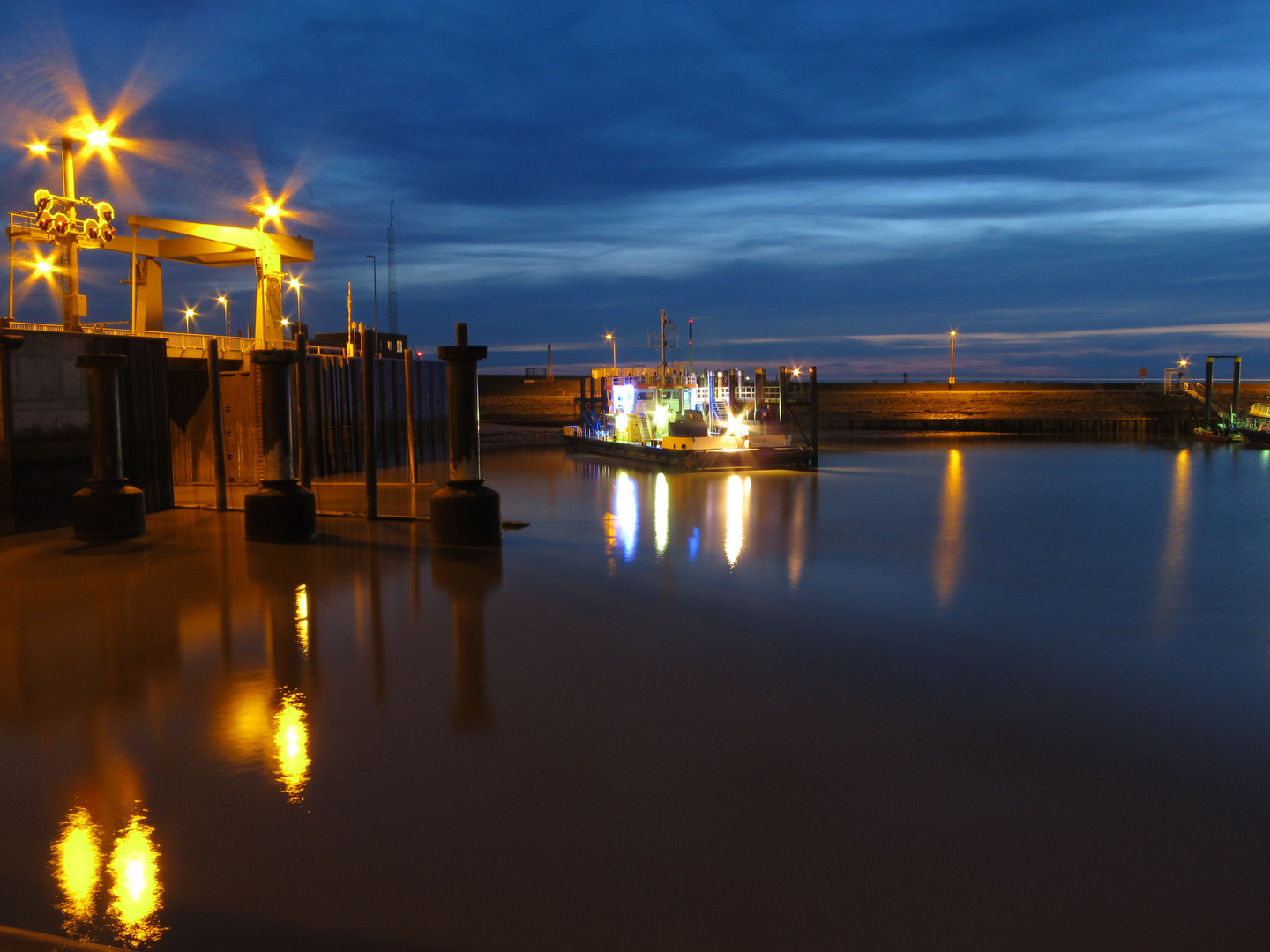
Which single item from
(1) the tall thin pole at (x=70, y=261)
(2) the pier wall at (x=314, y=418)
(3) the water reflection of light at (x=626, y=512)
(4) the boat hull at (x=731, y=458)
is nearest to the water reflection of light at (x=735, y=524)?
(3) the water reflection of light at (x=626, y=512)

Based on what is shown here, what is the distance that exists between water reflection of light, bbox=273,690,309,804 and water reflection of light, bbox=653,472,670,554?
9287 mm

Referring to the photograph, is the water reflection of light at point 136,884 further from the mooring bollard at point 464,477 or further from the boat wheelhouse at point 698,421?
the boat wheelhouse at point 698,421

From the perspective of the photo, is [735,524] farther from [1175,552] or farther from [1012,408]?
[1012,408]

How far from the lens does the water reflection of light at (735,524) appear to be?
54.0 ft

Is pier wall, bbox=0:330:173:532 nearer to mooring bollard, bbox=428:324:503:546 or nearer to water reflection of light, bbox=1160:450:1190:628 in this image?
mooring bollard, bbox=428:324:503:546

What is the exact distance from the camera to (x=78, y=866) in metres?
4.94

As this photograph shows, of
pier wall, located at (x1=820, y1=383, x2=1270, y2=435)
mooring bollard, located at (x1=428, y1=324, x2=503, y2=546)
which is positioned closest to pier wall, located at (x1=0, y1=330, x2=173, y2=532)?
mooring bollard, located at (x1=428, y1=324, x2=503, y2=546)

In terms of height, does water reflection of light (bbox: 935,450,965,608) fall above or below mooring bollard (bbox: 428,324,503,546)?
below

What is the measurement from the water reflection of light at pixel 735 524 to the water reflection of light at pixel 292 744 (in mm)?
8785

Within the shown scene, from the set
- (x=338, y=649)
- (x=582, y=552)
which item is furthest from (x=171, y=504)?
(x=338, y=649)

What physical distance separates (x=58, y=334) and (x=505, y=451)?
3044cm

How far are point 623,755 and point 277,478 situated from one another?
36.3ft

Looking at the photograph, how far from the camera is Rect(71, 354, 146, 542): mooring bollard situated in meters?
15.4

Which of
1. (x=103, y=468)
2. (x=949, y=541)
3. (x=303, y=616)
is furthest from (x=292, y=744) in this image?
(x=949, y=541)
